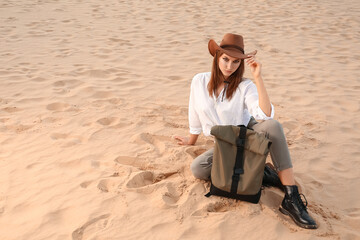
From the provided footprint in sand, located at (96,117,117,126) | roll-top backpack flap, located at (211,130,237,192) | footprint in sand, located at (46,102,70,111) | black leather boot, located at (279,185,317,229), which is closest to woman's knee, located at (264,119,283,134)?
roll-top backpack flap, located at (211,130,237,192)

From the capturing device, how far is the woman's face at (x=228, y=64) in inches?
109

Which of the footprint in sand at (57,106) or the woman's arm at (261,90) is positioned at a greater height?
the woman's arm at (261,90)

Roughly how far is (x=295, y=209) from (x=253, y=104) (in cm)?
79

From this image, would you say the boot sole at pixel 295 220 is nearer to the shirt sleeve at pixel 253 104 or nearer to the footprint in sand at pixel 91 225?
the shirt sleeve at pixel 253 104

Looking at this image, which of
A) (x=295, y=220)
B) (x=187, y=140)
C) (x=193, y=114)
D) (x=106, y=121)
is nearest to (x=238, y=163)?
(x=295, y=220)

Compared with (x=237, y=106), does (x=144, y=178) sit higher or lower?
lower

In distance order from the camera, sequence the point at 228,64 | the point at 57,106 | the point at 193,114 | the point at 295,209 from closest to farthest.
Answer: the point at 295,209, the point at 228,64, the point at 193,114, the point at 57,106

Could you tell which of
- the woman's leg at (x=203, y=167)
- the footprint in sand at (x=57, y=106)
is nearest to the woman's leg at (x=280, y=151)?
the woman's leg at (x=203, y=167)

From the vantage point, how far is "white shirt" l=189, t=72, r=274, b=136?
9.35 feet

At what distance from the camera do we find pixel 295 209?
8.25 ft

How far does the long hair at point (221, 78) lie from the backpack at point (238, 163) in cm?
39

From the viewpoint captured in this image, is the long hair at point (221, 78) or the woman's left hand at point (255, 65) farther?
the long hair at point (221, 78)

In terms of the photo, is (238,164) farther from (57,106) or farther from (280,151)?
(57,106)

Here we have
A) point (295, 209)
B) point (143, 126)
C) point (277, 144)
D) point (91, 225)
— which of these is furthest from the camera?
point (143, 126)
